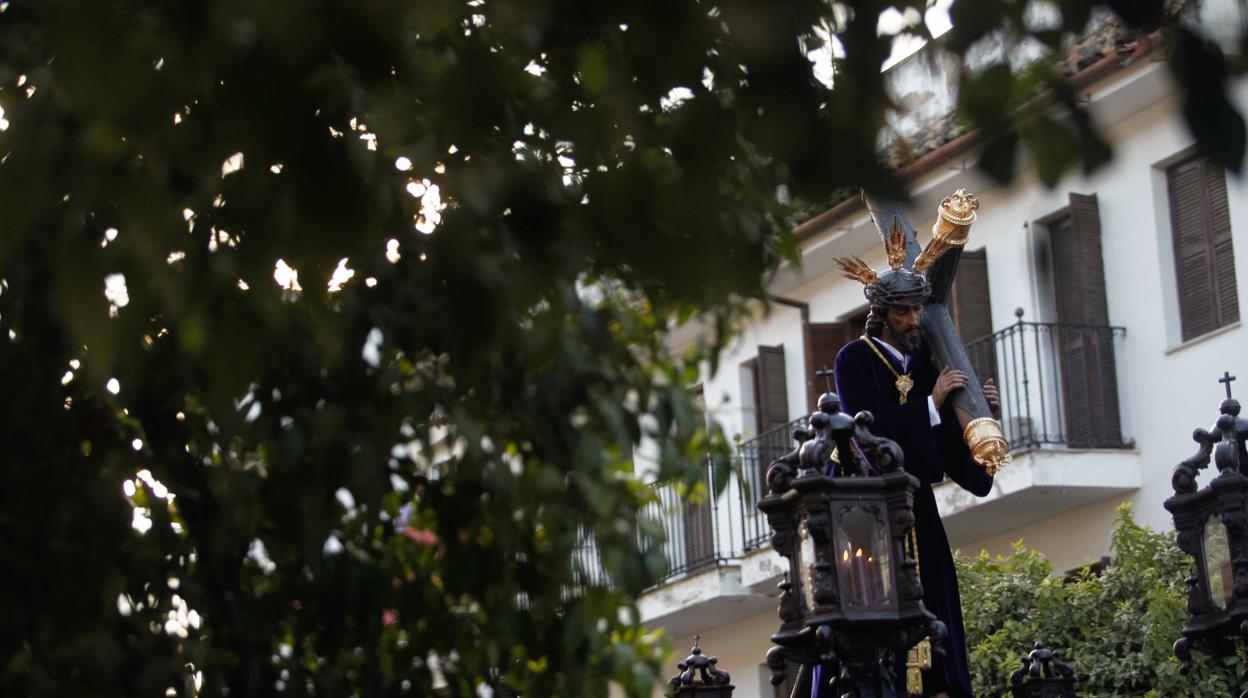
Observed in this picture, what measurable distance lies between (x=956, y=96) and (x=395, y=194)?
1.47 m

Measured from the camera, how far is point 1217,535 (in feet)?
27.4

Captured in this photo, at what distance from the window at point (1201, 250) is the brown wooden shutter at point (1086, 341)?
770 mm

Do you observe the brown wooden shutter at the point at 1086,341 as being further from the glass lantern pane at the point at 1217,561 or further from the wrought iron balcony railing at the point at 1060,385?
the glass lantern pane at the point at 1217,561

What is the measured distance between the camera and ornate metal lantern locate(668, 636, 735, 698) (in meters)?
9.59

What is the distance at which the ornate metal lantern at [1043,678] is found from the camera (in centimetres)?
916

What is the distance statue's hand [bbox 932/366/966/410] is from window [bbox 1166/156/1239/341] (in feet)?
32.1

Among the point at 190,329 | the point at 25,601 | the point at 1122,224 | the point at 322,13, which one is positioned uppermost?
the point at 1122,224

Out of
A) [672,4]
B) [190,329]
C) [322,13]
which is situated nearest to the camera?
[322,13]

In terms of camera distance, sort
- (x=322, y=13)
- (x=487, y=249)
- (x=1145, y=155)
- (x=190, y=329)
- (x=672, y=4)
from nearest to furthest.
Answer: (x=322, y=13), (x=672, y=4), (x=190, y=329), (x=487, y=249), (x=1145, y=155)

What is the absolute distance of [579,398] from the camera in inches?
186

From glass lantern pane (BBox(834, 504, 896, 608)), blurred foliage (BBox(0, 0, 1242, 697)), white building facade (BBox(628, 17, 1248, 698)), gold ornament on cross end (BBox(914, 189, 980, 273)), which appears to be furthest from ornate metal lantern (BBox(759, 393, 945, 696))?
white building facade (BBox(628, 17, 1248, 698))

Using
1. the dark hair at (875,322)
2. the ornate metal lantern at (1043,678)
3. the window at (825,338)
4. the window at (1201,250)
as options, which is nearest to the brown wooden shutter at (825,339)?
the window at (825,338)

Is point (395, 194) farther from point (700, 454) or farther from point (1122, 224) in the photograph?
point (1122, 224)

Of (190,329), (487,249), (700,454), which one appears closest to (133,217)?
(190,329)
